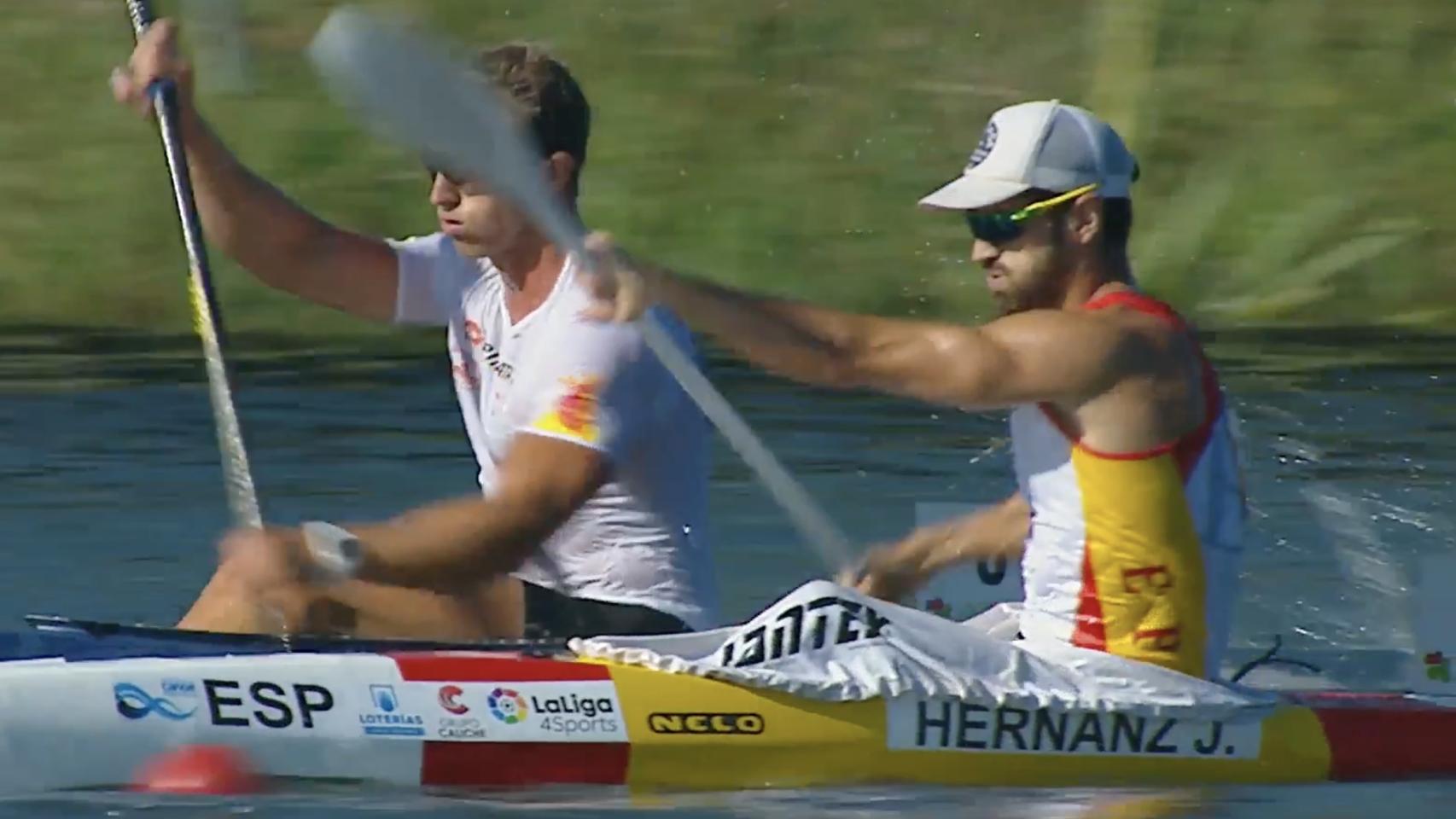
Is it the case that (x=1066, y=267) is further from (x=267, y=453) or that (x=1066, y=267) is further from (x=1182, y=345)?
(x=267, y=453)

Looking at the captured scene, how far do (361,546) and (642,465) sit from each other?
0.63m

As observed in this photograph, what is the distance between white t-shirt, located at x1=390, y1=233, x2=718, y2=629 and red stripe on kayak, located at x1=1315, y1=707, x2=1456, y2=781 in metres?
1.32

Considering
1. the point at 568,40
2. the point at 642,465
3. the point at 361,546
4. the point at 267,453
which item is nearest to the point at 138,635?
the point at 361,546

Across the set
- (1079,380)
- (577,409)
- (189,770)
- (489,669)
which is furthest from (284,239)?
(1079,380)

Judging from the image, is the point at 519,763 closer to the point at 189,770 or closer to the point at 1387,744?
the point at 189,770

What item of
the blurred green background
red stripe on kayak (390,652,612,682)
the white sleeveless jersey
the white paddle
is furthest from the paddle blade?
the blurred green background

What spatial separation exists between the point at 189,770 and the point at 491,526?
2.56ft

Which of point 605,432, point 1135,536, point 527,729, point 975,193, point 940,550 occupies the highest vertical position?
point 975,193

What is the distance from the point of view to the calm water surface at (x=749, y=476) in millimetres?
9859

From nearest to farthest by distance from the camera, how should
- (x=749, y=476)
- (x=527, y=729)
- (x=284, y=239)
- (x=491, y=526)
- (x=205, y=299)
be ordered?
(x=527, y=729)
(x=491, y=526)
(x=284, y=239)
(x=205, y=299)
(x=749, y=476)

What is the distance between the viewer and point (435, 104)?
675cm

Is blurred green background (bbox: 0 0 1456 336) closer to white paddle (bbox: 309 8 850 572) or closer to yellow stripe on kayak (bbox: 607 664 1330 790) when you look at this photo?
white paddle (bbox: 309 8 850 572)

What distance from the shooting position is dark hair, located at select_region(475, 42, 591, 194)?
7109 millimetres

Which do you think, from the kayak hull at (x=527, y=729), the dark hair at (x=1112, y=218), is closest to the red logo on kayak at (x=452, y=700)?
the kayak hull at (x=527, y=729)
